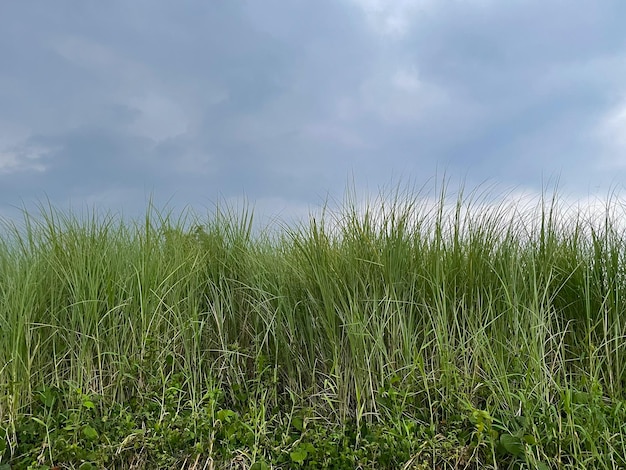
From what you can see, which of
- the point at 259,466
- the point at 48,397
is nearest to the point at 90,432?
the point at 48,397

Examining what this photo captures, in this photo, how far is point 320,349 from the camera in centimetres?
265

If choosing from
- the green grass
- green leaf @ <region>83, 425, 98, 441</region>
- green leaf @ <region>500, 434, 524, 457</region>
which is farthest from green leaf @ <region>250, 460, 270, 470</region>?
green leaf @ <region>500, 434, 524, 457</region>

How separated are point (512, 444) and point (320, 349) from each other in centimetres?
103

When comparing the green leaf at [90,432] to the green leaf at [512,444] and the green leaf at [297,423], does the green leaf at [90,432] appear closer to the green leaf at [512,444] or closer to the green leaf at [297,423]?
the green leaf at [297,423]

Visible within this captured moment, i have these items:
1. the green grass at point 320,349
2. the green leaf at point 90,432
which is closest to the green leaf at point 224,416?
the green grass at point 320,349

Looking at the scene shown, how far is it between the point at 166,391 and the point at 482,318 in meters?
1.74

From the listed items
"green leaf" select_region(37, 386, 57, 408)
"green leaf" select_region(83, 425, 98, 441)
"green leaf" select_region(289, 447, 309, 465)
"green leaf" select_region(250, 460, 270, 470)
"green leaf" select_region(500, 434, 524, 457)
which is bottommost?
"green leaf" select_region(250, 460, 270, 470)

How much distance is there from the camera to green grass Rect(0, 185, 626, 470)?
7.22 feet

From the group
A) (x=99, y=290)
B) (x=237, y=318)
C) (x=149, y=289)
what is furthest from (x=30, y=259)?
(x=237, y=318)

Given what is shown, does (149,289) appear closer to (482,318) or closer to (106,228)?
(106,228)

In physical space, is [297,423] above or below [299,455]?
above

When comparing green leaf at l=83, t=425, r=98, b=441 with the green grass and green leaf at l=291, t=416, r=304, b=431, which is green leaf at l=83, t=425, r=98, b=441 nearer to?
the green grass

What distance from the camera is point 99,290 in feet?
8.95

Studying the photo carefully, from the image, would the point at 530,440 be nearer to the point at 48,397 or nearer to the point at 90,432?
the point at 90,432
